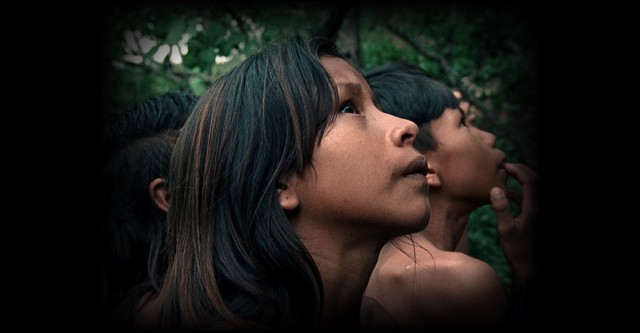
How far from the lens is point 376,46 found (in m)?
5.84

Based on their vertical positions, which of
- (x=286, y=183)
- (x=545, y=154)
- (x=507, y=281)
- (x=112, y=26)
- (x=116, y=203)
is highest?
(x=112, y=26)

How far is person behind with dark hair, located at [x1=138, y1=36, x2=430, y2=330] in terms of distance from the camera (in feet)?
7.18

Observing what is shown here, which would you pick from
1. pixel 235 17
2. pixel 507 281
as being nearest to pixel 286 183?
pixel 235 17

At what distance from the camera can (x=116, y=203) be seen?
342 centimetres

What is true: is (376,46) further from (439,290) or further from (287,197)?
(287,197)

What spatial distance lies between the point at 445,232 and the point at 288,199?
1341 mm

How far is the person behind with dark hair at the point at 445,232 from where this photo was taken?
2.80m

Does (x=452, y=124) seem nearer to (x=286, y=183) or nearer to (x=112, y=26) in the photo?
(x=286, y=183)

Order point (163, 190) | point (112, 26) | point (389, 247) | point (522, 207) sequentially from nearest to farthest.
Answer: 1. point (389, 247)
2. point (163, 190)
3. point (522, 207)
4. point (112, 26)

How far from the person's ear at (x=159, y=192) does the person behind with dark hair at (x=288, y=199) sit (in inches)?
37.8

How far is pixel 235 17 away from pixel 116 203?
4.33 ft

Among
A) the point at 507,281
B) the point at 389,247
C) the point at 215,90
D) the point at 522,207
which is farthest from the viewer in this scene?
the point at 507,281

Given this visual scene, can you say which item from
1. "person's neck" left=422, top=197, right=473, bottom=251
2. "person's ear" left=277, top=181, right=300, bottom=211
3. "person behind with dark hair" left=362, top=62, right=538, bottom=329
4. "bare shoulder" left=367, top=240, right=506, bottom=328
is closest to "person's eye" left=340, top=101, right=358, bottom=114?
"person's ear" left=277, top=181, right=300, bottom=211

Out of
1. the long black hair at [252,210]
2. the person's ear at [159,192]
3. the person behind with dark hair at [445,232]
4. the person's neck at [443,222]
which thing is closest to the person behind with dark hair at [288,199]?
the long black hair at [252,210]
